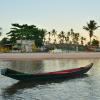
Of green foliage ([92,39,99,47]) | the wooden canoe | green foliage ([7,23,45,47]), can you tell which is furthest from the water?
green foliage ([92,39,99,47])

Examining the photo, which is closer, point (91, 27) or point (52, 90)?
point (52, 90)

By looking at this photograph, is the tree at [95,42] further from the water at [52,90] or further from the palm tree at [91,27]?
the water at [52,90]

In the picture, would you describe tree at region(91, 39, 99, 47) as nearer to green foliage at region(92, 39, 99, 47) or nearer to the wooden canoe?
green foliage at region(92, 39, 99, 47)

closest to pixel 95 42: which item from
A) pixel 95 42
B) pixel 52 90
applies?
pixel 95 42

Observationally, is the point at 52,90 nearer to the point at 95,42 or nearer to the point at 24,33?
the point at 24,33

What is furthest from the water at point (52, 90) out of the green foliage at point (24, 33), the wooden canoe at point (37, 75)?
the green foliage at point (24, 33)

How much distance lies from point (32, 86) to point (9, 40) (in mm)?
91258

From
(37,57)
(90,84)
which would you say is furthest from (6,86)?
(37,57)

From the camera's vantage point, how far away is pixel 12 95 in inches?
1079

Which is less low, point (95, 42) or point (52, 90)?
point (95, 42)

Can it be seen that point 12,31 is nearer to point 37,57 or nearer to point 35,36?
point 35,36

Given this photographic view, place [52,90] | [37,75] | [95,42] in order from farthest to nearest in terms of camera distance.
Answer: [95,42], [37,75], [52,90]

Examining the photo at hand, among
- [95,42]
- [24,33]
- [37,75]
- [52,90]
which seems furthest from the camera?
[95,42]

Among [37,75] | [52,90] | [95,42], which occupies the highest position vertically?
[95,42]
